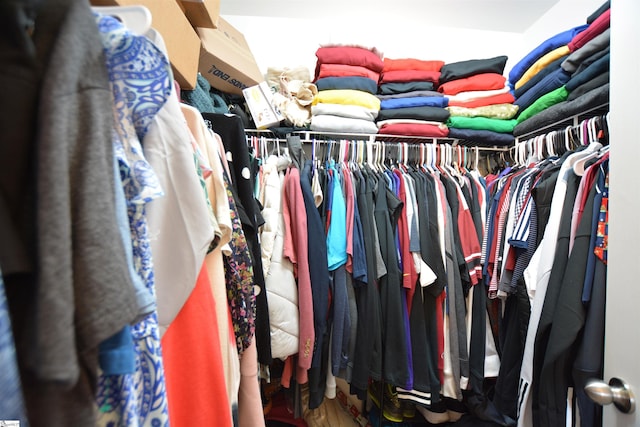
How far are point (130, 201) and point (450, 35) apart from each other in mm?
2168

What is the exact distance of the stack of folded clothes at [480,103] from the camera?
1.47 meters

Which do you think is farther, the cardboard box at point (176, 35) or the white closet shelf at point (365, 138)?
the white closet shelf at point (365, 138)

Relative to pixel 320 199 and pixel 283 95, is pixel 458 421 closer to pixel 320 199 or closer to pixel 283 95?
pixel 320 199

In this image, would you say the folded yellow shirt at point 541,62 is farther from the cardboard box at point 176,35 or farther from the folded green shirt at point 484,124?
the cardboard box at point 176,35

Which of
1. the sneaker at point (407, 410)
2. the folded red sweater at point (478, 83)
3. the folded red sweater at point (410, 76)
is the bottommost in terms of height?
the sneaker at point (407, 410)

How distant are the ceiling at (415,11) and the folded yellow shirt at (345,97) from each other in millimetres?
584

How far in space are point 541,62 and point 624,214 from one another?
1093 millimetres

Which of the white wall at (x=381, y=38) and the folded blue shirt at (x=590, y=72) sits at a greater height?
the white wall at (x=381, y=38)

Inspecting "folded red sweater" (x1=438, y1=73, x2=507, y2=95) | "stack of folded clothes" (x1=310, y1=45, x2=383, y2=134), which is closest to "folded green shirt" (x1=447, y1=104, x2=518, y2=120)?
"folded red sweater" (x1=438, y1=73, x2=507, y2=95)

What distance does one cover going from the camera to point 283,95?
1474 millimetres

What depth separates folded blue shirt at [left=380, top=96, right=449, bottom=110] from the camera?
1.50 m

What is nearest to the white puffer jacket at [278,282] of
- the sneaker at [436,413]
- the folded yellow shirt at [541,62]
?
the sneaker at [436,413]

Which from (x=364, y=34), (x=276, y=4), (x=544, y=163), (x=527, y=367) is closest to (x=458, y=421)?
(x=527, y=367)

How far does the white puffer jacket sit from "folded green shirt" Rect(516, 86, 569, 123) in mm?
1314
